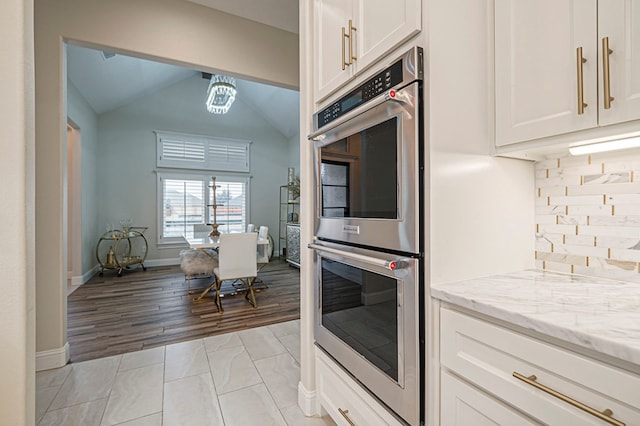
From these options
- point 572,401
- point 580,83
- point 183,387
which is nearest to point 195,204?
point 183,387

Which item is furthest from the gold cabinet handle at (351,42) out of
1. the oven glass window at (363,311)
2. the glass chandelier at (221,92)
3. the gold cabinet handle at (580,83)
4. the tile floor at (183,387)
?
the glass chandelier at (221,92)

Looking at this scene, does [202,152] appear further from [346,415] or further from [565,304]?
[565,304]

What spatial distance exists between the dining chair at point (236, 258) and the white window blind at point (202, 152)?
354 centimetres

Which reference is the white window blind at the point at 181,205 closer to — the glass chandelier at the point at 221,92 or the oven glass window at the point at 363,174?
the glass chandelier at the point at 221,92

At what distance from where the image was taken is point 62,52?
2.31 meters

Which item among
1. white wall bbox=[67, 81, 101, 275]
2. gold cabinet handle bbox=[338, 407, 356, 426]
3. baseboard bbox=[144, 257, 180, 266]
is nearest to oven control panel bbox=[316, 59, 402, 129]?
gold cabinet handle bbox=[338, 407, 356, 426]

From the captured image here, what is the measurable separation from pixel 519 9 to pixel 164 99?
6578 millimetres

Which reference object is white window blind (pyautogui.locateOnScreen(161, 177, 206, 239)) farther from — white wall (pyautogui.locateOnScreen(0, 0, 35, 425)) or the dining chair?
white wall (pyautogui.locateOnScreen(0, 0, 35, 425))

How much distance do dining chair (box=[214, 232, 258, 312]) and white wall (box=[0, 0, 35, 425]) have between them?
2.29 m

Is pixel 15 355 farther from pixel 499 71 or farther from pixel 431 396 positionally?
pixel 499 71

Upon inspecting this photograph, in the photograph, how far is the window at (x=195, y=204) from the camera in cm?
611

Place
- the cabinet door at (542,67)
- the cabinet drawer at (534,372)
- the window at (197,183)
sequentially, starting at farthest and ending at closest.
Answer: the window at (197,183) → the cabinet door at (542,67) → the cabinet drawer at (534,372)

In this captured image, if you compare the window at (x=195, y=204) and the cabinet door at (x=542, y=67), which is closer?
the cabinet door at (x=542, y=67)

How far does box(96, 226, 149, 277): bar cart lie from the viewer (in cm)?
521
